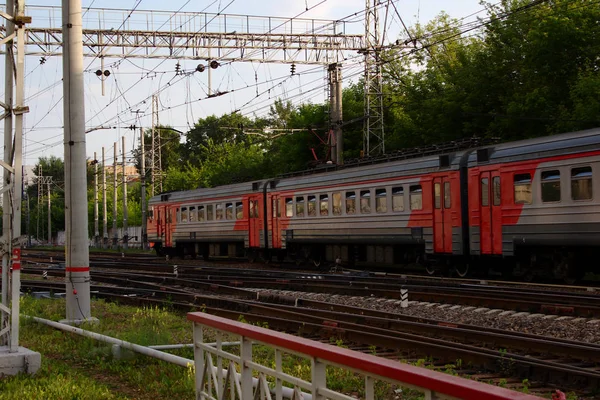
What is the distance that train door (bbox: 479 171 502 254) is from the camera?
18.7 meters

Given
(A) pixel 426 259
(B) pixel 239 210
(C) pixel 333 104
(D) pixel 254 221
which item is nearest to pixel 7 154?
(A) pixel 426 259

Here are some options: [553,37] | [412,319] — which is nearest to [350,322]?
[412,319]

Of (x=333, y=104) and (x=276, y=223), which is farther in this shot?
(x=333, y=104)

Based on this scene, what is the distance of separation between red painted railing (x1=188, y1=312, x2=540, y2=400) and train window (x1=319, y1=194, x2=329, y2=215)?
2083cm

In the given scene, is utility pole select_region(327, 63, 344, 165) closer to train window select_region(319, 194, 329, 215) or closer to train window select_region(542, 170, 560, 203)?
train window select_region(319, 194, 329, 215)

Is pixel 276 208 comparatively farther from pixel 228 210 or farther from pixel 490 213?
pixel 490 213

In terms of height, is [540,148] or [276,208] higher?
[540,148]

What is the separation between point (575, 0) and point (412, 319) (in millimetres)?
22476

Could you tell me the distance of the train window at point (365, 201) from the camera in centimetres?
2403

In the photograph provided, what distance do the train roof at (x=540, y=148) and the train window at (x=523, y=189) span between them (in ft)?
1.32

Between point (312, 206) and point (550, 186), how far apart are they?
11.3 metres

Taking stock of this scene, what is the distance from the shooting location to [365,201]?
79.4ft

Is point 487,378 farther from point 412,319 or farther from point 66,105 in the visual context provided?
point 66,105

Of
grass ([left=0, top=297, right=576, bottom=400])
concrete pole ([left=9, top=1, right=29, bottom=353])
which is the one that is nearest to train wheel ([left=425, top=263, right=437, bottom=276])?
grass ([left=0, top=297, right=576, bottom=400])
